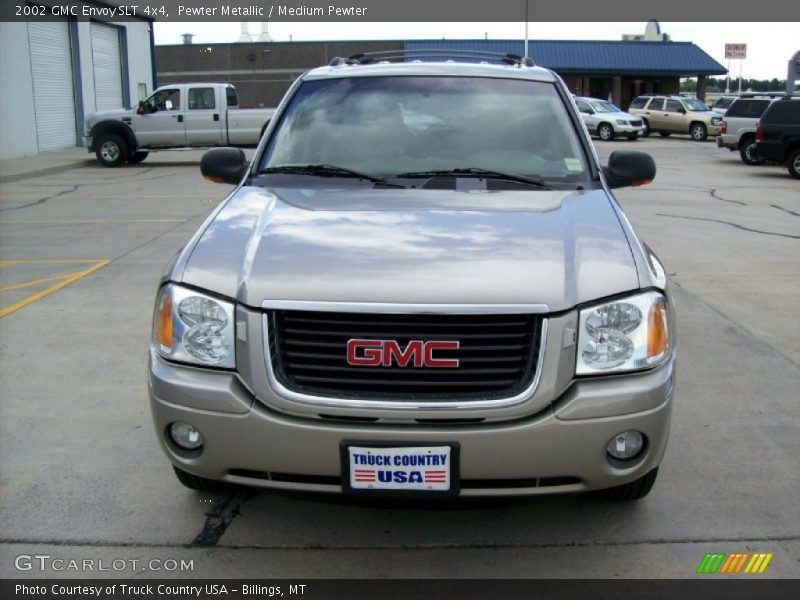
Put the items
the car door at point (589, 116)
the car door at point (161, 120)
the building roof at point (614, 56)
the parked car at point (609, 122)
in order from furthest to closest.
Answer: the building roof at point (614, 56)
the car door at point (589, 116)
the parked car at point (609, 122)
the car door at point (161, 120)

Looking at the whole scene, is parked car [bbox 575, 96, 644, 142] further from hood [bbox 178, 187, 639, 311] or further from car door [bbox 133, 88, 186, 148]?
hood [bbox 178, 187, 639, 311]

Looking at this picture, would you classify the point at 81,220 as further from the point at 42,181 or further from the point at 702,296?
the point at 702,296

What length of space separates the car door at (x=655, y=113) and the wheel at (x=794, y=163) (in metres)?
16.3

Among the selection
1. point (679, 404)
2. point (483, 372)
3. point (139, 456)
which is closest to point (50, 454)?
point (139, 456)

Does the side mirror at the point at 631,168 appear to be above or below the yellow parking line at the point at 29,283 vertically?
above

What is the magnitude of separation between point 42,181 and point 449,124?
15.3 metres

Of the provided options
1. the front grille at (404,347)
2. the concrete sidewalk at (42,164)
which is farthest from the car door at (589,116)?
the front grille at (404,347)

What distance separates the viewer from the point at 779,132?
18.0 metres

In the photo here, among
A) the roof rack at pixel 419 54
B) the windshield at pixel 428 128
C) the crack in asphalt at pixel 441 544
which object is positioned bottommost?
the crack in asphalt at pixel 441 544

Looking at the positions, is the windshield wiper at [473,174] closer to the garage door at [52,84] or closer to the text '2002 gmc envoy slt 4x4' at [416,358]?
the text '2002 gmc envoy slt 4x4' at [416,358]

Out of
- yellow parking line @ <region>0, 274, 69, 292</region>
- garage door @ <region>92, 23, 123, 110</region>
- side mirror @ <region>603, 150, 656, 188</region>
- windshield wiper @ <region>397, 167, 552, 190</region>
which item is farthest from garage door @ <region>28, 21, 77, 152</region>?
side mirror @ <region>603, 150, 656, 188</region>

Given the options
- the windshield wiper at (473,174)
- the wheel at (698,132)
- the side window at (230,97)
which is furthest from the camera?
the wheel at (698,132)

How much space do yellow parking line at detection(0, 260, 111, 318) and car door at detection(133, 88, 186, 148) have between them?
12860mm

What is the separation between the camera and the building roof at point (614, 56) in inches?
1797
